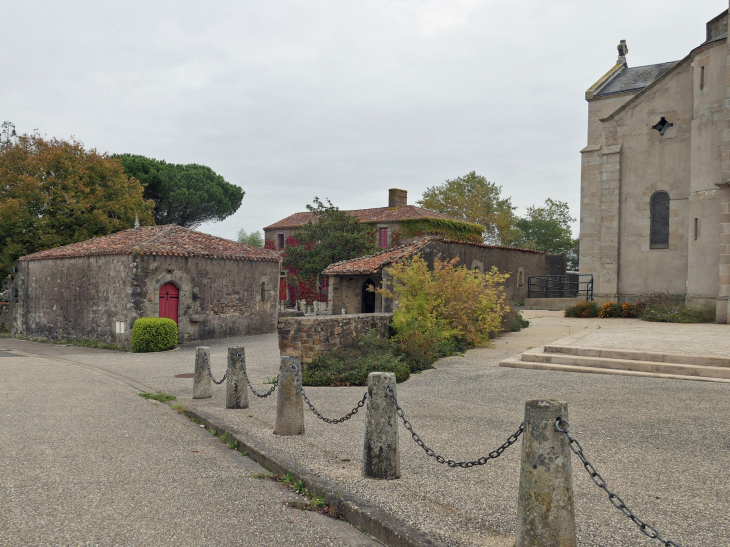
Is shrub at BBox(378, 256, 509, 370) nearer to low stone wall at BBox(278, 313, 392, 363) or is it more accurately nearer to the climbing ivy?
low stone wall at BBox(278, 313, 392, 363)

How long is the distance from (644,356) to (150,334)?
1302 cm

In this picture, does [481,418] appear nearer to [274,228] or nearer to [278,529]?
[278,529]

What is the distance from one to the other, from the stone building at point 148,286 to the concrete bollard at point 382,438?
1432 cm

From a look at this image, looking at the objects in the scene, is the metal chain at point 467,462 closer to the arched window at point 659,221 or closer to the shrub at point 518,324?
Answer: the shrub at point 518,324

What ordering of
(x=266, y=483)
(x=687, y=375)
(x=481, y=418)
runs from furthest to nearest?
(x=687, y=375) < (x=481, y=418) < (x=266, y=483)

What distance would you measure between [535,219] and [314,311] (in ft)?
93.7

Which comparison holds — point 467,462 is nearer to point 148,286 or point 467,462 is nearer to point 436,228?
point 148,286

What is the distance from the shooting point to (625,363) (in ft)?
32.4

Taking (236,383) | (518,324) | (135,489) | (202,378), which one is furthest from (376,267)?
(135,489)

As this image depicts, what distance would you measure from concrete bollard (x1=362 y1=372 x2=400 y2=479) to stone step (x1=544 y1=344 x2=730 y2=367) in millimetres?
7202

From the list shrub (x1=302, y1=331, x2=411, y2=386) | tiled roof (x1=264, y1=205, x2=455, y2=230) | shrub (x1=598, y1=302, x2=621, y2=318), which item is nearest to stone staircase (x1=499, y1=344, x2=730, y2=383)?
shrub (x1=302, y1=331, x2=411, y2=386)

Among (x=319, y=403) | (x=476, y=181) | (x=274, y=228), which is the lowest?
(x=319, y=403)

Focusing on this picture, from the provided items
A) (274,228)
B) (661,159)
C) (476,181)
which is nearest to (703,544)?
(661,159)

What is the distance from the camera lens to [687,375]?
914 centimetres
